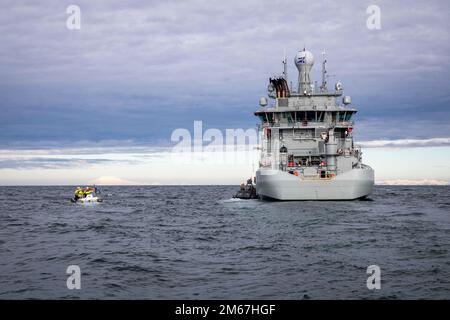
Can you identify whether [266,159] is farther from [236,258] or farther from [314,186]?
[236,258]

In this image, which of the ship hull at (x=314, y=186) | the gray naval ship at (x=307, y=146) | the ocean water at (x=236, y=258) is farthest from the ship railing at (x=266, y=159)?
the ocean water at (x=236, y=258)

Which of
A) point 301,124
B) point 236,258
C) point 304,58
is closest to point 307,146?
point 301,124

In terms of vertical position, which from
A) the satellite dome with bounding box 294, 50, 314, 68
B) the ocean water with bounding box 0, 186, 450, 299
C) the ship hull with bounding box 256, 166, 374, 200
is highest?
the satellite dome with bounding box 294, 50, 314, 68

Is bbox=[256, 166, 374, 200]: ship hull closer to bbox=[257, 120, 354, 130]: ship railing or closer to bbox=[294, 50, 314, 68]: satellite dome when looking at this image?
bbox=[257, 120, 354, 130]: ship railing

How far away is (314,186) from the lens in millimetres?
43375

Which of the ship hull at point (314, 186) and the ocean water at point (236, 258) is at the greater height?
the ship hull at point (314, 186)

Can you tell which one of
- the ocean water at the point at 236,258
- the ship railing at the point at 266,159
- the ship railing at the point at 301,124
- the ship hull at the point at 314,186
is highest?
the ship railing at the point at 301,124

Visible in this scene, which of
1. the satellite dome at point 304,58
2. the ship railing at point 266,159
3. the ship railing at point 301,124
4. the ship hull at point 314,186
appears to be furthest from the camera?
the satellite dome at point 304,58

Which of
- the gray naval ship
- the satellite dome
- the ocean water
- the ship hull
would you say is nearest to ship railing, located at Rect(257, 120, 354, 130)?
the gray naval ship

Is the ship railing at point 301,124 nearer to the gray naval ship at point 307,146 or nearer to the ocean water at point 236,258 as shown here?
the gray naval ship at point 307,146

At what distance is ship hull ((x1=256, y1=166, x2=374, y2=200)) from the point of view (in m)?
43.5

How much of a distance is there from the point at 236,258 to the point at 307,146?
32234mm

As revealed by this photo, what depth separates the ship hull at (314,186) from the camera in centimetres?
4347
